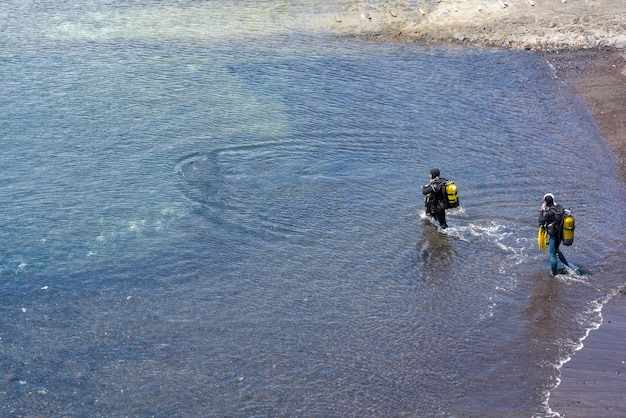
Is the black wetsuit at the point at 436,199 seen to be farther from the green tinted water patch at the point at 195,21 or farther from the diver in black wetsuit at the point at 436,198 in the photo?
the green tinted water patch at the point at 195,21

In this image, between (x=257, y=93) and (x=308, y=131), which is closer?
(x=308, y=131)

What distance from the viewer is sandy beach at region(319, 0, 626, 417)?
25562mm

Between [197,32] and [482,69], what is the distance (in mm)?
11473

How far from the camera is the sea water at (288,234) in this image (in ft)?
41.8

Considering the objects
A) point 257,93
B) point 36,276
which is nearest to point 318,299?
point 36,276

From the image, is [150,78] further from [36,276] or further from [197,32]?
[36,276]

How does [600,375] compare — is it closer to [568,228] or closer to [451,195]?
[568,228]

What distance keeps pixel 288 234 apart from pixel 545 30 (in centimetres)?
1864

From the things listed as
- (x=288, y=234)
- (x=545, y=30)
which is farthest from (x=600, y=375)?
(x=545, y=30)

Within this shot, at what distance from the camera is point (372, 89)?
25.7 m

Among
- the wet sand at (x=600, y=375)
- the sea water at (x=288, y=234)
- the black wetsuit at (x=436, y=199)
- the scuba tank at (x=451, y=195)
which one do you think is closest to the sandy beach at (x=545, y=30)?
the sea water at (x=288, y=234)

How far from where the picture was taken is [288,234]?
17188 millimetres

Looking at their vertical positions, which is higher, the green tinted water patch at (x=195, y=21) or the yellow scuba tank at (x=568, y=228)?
the green tinted water patch at (x=195, y=21)

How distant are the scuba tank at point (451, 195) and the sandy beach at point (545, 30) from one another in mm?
6366
